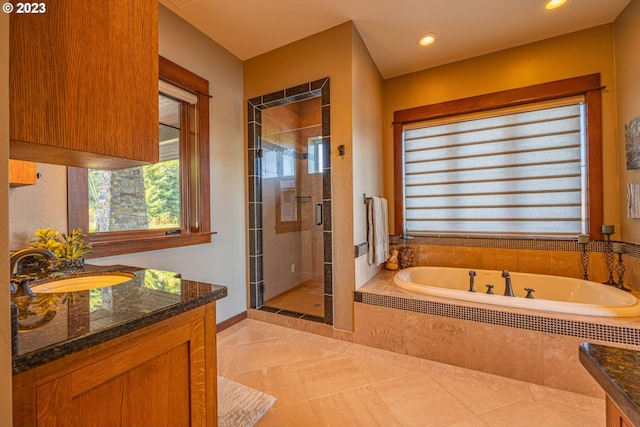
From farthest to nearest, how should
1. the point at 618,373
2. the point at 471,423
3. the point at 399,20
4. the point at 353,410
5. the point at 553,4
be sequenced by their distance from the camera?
the point at 399,20
the point at 553,4
the point at 353,410
the point at 471,423
the point at 618,373

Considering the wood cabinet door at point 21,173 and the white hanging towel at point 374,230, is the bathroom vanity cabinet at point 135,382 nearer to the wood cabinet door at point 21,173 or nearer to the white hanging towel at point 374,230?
the wood cabinet door at point 21,173

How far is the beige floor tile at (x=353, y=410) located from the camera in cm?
144

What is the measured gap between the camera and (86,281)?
1250 millimetres

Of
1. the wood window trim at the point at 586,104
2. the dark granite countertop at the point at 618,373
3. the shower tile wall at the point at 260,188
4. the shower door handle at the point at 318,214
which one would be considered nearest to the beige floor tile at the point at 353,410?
the shower tile wall at the point at 260,188

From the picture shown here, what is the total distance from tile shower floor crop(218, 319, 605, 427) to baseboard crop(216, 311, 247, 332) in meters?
0.26

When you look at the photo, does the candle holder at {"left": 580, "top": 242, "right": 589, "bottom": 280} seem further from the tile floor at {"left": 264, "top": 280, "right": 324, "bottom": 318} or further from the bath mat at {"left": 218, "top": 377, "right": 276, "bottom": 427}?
the bath mat at {"left": 218, "top": 377, "right": 276, "bottom": 427}

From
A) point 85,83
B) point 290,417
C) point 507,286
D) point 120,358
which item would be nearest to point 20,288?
point 120,358

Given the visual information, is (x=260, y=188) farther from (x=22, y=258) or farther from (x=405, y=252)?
(x=22, y=258)

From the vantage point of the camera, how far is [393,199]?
3133mm

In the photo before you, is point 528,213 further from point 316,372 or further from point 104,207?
point 104,207

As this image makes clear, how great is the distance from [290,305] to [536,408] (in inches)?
81.2

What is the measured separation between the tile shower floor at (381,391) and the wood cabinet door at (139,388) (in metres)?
0.81

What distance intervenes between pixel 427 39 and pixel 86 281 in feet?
10.3

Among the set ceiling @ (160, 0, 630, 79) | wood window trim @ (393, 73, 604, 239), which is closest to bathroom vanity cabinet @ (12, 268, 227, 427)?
ceiling @ (160, 0, 630, 79)
